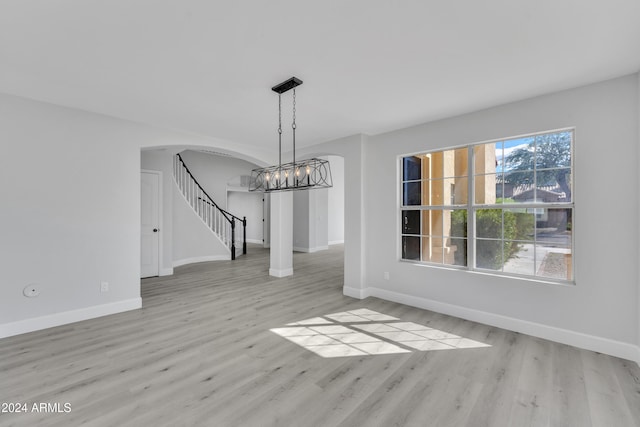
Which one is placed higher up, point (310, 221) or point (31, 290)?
point (310, 221)

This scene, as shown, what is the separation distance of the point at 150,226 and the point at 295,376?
16.0 ft

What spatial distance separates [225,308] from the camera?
391 centimetres

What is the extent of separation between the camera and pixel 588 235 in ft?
9.12

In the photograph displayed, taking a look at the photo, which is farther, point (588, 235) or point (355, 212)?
point (355, 212)

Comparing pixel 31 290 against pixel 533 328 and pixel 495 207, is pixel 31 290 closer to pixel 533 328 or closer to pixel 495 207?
pixel 495 207

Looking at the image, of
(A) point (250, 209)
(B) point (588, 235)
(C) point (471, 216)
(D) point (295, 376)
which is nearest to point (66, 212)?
(D) point (295, 376)

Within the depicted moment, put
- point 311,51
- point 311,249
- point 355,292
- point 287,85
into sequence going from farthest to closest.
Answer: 1. point 311,249
2. point 355,292
3. point 287,85
4. point 311,51

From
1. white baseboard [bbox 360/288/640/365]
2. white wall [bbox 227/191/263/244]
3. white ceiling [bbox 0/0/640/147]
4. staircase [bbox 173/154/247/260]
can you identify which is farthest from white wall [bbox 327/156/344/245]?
white ceiling [bbox 0/0/640/147]

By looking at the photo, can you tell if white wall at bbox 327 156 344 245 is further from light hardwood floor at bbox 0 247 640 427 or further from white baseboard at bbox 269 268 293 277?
light hardwood floor at bbox 0 247 640 427

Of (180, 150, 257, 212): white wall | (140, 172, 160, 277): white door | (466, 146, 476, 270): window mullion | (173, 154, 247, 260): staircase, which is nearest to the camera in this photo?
(466, 146, 476, 270): window mullion

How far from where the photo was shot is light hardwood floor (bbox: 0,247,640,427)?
6.13 ft

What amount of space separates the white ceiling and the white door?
96.8 inches

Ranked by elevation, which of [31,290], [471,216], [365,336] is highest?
[471,216]

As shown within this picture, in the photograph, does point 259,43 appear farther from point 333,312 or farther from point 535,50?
point 333,312
